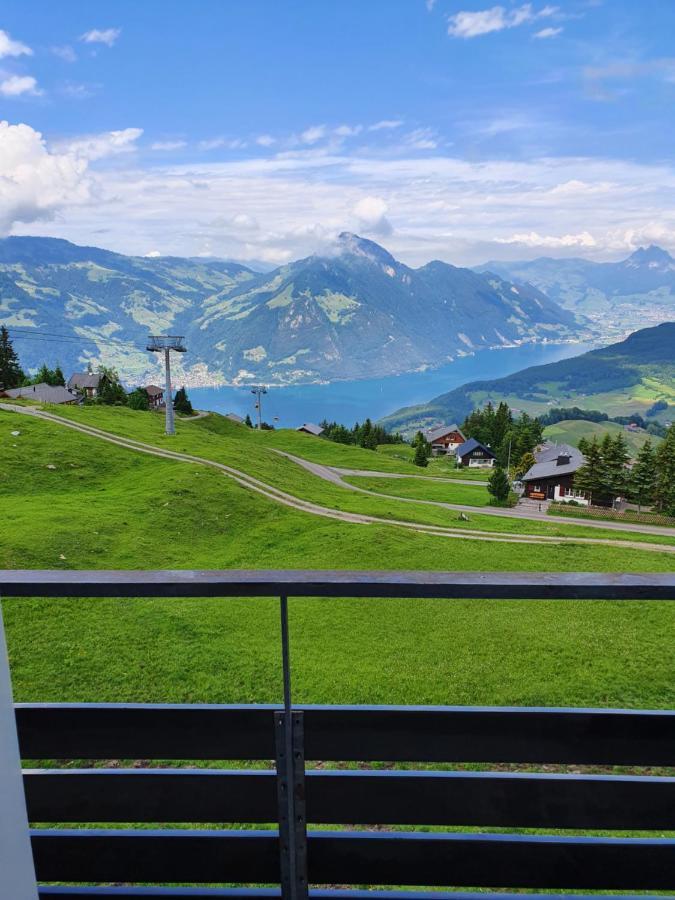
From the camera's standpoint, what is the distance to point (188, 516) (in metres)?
17.7

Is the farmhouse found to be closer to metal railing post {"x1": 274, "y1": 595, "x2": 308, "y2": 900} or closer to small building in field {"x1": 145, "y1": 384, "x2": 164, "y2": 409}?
small building in field {"x1": 145, "y1": 384, "x2": 164, "y2": 409}

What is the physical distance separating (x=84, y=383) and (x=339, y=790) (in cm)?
7152

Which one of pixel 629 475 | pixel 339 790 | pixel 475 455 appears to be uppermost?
pixel 339 790

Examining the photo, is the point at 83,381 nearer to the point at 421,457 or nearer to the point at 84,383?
the point at 84,383

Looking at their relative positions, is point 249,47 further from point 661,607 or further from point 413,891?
point 661,607

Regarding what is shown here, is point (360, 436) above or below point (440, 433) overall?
above

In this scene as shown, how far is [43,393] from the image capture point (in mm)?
49469

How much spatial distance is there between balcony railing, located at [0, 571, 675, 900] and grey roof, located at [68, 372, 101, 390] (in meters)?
69.0

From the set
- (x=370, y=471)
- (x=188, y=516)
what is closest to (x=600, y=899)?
(x=188, y=516)

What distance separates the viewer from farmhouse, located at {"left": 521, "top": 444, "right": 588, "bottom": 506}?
45094mm

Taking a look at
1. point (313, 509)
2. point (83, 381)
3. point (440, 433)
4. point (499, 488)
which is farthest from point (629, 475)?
point (83, 381)

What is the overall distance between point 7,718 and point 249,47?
10.1 ft

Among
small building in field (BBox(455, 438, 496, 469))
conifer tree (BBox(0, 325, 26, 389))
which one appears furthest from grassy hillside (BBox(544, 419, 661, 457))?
conifer tree (BBox(0, 325, 26, 389))

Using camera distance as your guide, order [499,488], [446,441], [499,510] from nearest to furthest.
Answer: [499,510] < [499,488] < [446,441]
